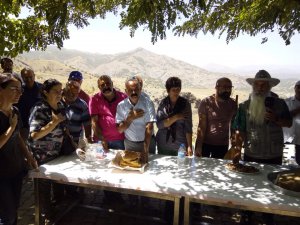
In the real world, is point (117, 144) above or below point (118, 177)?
above

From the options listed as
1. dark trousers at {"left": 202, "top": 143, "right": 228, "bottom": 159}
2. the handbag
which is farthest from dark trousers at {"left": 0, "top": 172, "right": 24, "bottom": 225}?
dark trousers at {"left": 202, "top": 143, "right": 228, "bottom": 159}

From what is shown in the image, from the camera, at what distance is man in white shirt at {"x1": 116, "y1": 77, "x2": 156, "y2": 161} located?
4.11m

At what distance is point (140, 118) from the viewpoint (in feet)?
13.9

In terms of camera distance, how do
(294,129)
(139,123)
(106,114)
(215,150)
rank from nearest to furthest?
(139,123) → (106,114) → (215,150) → (294,129)

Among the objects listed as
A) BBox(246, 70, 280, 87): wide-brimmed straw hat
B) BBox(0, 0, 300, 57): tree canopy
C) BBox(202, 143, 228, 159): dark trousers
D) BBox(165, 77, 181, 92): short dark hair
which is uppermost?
BBox(0, 0, 300, 57): tree canopy

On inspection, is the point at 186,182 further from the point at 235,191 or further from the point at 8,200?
the point at 8,200

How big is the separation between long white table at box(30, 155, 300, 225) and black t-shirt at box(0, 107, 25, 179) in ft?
1.73

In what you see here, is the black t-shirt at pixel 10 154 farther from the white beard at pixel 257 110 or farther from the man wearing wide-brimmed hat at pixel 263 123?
the white beard at pixel 257 110

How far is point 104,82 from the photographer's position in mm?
4512

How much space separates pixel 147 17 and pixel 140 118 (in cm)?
164

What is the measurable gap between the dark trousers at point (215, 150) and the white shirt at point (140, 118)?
3.48 feet

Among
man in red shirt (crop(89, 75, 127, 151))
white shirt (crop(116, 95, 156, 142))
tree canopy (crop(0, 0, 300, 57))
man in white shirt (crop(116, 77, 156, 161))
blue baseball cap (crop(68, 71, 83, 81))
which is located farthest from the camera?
blue baseball cap (crop(68, 71, 83, 81))

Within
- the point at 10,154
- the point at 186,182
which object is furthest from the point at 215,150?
the point at 10,154

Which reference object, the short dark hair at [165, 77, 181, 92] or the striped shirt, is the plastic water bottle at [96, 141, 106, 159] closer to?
the striped shirt
